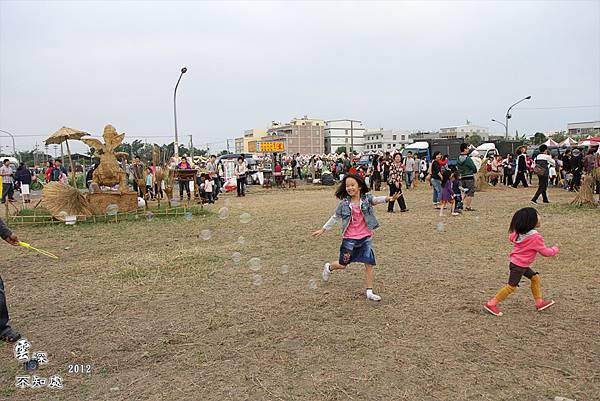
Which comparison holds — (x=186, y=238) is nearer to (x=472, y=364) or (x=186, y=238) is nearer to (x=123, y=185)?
(x=123, y=185)

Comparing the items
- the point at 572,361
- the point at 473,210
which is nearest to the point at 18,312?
the point at 572,361

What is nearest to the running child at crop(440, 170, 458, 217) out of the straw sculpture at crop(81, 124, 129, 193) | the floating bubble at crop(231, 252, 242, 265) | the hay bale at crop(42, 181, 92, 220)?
the floating bubble at crop(231, 252, 242, 265)

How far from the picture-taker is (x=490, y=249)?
7465 mm

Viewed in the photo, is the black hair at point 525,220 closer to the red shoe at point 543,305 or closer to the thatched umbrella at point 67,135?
the red shoe at point 543,305

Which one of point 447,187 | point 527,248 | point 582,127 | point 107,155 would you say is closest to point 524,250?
point 527,248

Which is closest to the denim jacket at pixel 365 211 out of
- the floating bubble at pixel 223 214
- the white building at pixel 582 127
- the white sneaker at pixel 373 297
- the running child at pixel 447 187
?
the white sneaker at pixel 373 297

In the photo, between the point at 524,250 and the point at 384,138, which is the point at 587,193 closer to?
the point at 524,250

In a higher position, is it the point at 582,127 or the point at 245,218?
the point at 582,127

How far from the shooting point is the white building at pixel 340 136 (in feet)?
343

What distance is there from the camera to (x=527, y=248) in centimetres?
455

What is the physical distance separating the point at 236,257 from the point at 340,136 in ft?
335

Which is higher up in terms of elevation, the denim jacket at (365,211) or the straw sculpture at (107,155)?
the straw sculpture at (107,155)

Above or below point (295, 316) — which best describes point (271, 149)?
above

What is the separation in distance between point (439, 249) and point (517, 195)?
9996 millimetres
